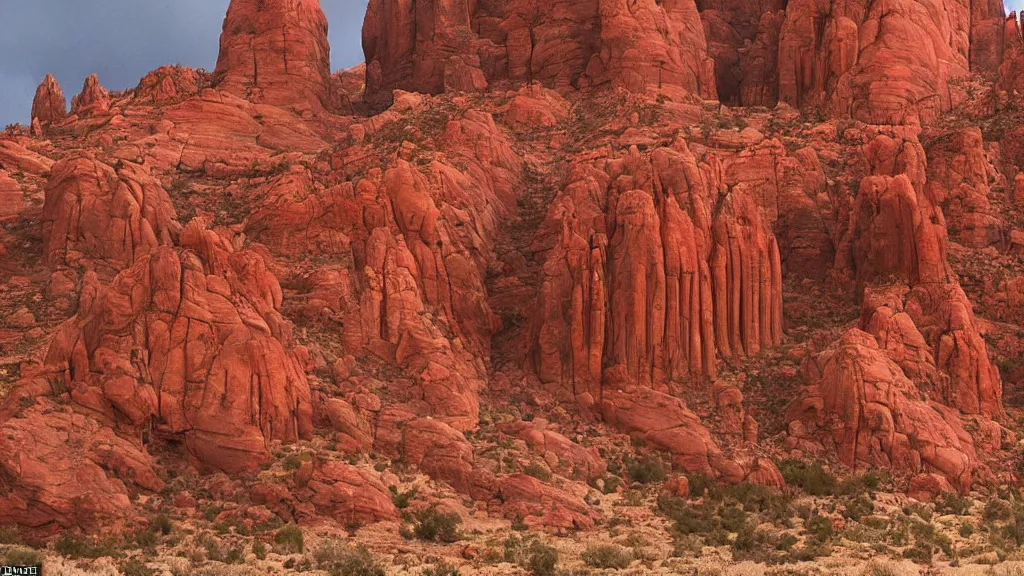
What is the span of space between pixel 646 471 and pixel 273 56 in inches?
1778

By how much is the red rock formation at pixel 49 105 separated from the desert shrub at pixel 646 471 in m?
45.7

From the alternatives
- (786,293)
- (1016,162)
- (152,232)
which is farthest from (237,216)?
(1016,162)

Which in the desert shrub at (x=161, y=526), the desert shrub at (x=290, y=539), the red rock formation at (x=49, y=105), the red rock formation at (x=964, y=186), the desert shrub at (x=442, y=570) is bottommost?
the desert shrub at (x=442, y=570)

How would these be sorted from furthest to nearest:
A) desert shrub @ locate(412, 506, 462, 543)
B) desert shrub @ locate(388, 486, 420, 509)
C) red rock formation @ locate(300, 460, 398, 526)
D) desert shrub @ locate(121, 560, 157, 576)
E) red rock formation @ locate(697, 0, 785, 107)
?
red rock formation @ locate(697, 0, 785, 107) < desert shrub @ locate(388, 486, 420, 509) < red rock formation @ locate(300, 460, 398, 526) < desert shrub @ locate(412, 506, 462, 543) < desert shrub @ locate(121, 560, 157, 576)

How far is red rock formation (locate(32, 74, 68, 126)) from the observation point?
3679 inches

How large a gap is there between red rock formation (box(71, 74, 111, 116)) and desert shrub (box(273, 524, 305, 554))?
45360 mm

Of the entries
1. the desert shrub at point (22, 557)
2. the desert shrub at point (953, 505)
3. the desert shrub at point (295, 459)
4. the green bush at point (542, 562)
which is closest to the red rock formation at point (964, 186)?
the desert shrub at point (953, 505)

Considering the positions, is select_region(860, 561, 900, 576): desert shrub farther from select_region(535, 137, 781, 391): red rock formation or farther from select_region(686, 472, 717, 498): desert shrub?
select_region(535, 137, 781, 391): red rock formation

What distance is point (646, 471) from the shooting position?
213 feet

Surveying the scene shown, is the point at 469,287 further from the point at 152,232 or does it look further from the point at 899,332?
the point at 899,332

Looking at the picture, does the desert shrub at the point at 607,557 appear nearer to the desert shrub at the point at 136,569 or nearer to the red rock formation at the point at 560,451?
the red rock formation at the point at 560,451

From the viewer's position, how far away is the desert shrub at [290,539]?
5244 centimetres

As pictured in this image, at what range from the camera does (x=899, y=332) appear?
6956cm

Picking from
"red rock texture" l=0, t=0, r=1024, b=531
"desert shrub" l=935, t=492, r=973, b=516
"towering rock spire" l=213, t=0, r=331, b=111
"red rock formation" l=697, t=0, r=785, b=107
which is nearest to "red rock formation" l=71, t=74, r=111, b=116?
"red rock texture" l=0, t=0, r=1024, b=531
